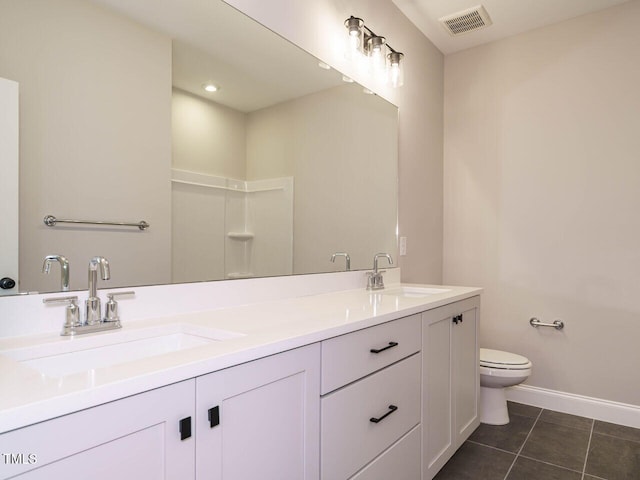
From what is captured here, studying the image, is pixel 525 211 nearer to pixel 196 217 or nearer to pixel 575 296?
pixel 575 296

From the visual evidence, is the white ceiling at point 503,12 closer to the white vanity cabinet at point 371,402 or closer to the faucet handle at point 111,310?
the white vanity cabinet at point 371,402

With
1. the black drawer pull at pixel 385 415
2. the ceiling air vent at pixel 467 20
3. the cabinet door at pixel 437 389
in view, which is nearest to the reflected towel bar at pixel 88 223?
the black drawer pull at pixel 385 415

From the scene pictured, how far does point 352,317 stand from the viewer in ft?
4.22

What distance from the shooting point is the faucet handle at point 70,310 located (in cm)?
101

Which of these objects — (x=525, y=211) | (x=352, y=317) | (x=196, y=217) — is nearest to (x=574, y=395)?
(x=525, y=211)

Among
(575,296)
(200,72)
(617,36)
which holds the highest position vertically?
(617,36)

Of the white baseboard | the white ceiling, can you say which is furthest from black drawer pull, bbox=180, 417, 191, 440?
the white baseboard

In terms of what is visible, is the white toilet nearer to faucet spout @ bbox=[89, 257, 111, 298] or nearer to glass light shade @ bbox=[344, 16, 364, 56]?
glass light shade @ bbox=[344, 16, 364, 56]

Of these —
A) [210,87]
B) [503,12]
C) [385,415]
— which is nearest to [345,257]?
[385,415]

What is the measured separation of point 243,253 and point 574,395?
2.37 m

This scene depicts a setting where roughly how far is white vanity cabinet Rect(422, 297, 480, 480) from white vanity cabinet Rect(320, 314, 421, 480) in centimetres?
9

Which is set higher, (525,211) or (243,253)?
(525,211)

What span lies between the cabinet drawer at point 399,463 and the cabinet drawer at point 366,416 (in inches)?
1.0

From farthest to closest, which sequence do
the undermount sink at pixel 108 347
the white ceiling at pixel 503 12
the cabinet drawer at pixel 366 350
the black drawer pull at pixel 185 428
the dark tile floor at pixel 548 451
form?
the white ceiling at pixel 503 12 < the dark tile floor at pixel 548 451 < the cabinet drawer at pixel 366 350 < the undermount sink at pixel 108 347 < the black drawer pull at pixel 185 428
